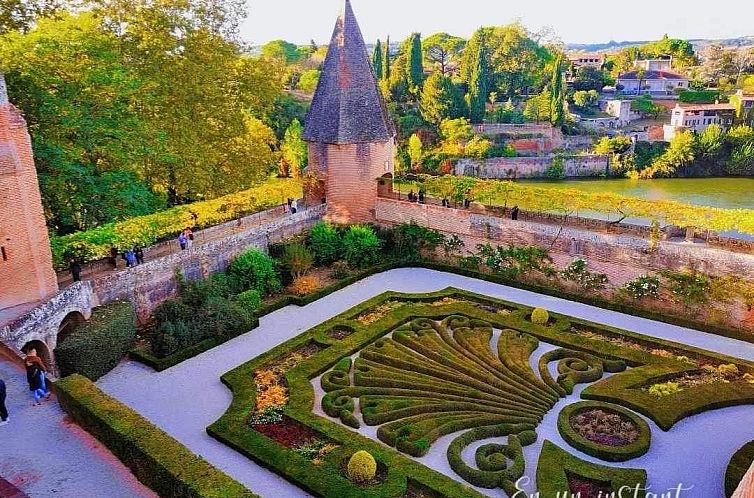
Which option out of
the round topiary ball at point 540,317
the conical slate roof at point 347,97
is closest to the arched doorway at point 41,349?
the conical slate roof at point 347,97

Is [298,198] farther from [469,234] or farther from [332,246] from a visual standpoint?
[469,234]

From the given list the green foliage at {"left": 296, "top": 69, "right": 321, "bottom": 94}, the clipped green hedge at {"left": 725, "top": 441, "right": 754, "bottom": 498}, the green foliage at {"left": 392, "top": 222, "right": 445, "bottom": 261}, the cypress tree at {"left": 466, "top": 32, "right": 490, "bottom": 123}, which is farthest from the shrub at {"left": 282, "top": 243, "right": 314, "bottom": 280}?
the green foliage at {"left": 296, "top": 69, "right": 321, "bottom": 94}

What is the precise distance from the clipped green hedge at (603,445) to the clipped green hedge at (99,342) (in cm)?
1221

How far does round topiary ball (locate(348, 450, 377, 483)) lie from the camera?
11992mm

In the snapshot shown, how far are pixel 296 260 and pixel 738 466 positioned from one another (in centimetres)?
1558

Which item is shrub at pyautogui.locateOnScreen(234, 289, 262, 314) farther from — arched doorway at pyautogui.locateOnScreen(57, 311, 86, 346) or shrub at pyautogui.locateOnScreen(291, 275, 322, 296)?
arched doorway at pyautogui.locateOnScreen(57, 311, 86, 346)

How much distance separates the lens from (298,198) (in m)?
28.0

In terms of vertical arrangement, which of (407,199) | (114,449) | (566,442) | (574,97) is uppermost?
(574,97)

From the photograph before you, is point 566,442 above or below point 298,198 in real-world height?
below

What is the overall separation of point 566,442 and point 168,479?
28.0 ft

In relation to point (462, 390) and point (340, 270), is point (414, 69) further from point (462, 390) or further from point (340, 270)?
point (462, 390)

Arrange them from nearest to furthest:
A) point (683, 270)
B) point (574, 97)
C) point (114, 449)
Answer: point (114, 449) → point (683, 270) → point (574, 97)

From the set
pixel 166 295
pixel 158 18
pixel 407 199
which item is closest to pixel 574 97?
pixel 407 199

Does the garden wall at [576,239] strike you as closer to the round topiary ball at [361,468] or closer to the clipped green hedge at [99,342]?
the clipped green hedge at [99,342]
